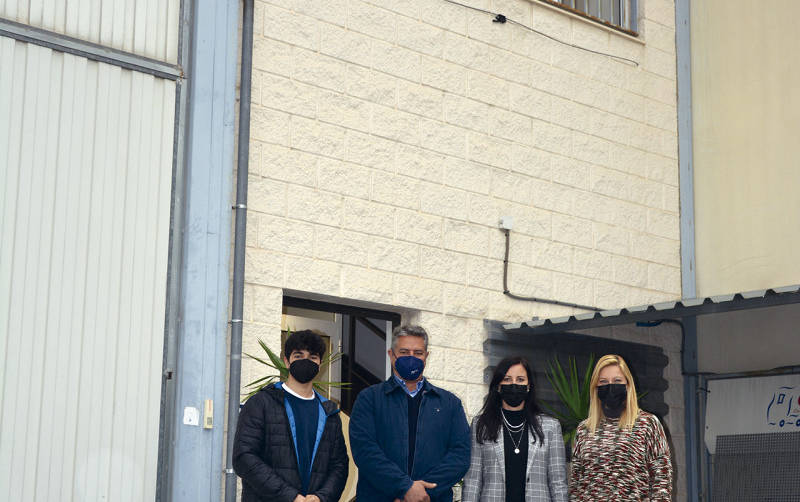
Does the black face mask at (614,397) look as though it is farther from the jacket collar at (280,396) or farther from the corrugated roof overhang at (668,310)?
the corrugated roof overhang at (668,310)

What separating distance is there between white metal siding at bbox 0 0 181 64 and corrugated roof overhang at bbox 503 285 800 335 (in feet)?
10.5

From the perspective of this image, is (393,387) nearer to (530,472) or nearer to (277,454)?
(277,454)

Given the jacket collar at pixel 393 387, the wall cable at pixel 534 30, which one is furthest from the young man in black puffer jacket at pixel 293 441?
the wall cable at pixel 534 30

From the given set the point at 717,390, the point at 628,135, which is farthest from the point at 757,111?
the point at 717,390

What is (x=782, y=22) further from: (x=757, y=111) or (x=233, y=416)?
(x=233, y=416)

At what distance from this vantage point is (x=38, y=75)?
6.90m

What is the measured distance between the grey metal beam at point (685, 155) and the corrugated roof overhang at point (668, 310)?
207 centimetres

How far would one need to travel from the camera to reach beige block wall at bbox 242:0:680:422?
7930 millimetres

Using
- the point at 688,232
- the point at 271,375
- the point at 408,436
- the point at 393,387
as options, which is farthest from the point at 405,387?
the point at 688,232

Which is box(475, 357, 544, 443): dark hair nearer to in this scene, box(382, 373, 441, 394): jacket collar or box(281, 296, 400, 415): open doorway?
box(382, 373, 441, 394): jacket collar

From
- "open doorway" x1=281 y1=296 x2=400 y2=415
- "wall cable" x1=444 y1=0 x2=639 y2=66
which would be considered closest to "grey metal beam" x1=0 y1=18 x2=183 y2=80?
"open doorway" x1=281 y1=296 x2=400 y2=415

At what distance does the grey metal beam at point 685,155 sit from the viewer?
10.3m

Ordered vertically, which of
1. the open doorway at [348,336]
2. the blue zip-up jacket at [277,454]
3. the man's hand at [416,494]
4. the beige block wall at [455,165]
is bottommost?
the man's hand at [416,494]

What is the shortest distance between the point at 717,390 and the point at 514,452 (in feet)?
14.6
